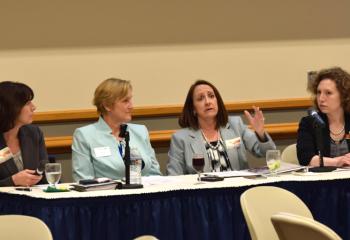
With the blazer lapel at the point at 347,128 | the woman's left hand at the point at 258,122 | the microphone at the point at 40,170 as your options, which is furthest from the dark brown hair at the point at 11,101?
the blazer lapel at the point at 347,128

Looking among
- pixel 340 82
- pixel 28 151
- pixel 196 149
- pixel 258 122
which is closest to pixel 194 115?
pixel 196 149

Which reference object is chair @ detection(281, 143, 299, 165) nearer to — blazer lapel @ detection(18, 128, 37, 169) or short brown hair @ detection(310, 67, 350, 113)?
short brown hair @ detection(310, 67, 350, 113)

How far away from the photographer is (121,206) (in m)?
3.55

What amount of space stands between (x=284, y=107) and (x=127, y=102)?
1.87 metres

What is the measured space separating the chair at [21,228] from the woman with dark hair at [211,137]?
205 cm

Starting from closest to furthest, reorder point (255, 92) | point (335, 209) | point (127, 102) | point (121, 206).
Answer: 1. point (121, 206)
2. point (335, 209)
3. point (127, 102)
4. point (255, 92)

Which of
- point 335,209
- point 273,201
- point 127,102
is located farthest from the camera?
point 127,102

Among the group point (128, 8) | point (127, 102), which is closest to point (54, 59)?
point (128, 8)

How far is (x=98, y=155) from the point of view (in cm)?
441

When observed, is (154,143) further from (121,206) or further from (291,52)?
(121,206)

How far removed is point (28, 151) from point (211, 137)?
1352 mm

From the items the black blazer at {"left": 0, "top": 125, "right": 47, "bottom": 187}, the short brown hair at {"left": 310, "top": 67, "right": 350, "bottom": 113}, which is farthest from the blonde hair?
the short brown hair at {"left": 310, "top": 67, "right": 350, "bottom": 113}

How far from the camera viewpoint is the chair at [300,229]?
2.04m

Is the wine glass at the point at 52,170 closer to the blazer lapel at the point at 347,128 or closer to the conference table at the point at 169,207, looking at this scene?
the conference table at the point at 169,207
